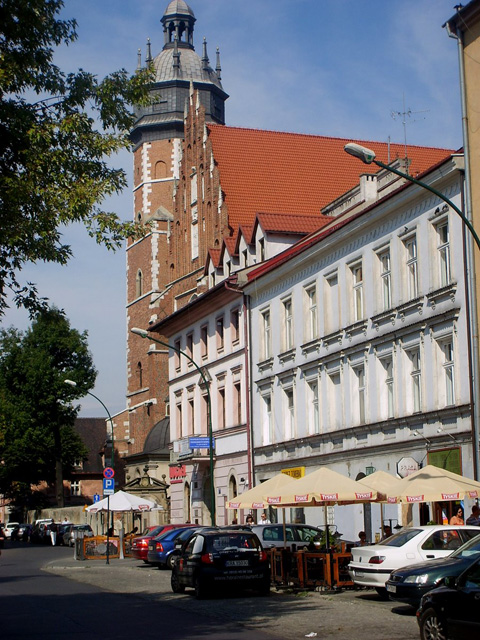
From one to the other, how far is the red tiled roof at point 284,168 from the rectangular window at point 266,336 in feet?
42.7

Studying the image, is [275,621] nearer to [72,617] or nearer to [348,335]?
[72,617]

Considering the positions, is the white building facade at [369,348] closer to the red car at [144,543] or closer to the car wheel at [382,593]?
the red car at [144,543]

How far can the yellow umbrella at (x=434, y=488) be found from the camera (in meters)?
21.0

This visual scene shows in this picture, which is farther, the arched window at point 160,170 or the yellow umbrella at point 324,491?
the arched window at point 160,170

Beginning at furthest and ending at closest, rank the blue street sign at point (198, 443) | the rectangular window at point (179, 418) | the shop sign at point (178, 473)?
the rectangular window at point (179, 418) → the shop sign at point (178, 473) → the blue street sign at point (198, 443)

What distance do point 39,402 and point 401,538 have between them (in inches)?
2277

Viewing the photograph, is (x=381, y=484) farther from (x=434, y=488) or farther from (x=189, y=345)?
(x=189, y=345)

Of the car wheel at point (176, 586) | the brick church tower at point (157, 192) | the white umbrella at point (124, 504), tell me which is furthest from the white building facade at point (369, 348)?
the brick church tower at point (157, 192)

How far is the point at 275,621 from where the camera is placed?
16.8 metres

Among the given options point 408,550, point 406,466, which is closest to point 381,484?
point 408,550

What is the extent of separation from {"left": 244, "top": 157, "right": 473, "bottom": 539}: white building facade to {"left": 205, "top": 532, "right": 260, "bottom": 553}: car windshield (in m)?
6.55

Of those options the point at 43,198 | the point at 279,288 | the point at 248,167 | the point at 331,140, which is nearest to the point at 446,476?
the point at 43,198

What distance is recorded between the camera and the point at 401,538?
19578 millimetres

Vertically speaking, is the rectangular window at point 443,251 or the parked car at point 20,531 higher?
the rectangular window at point 443,251
